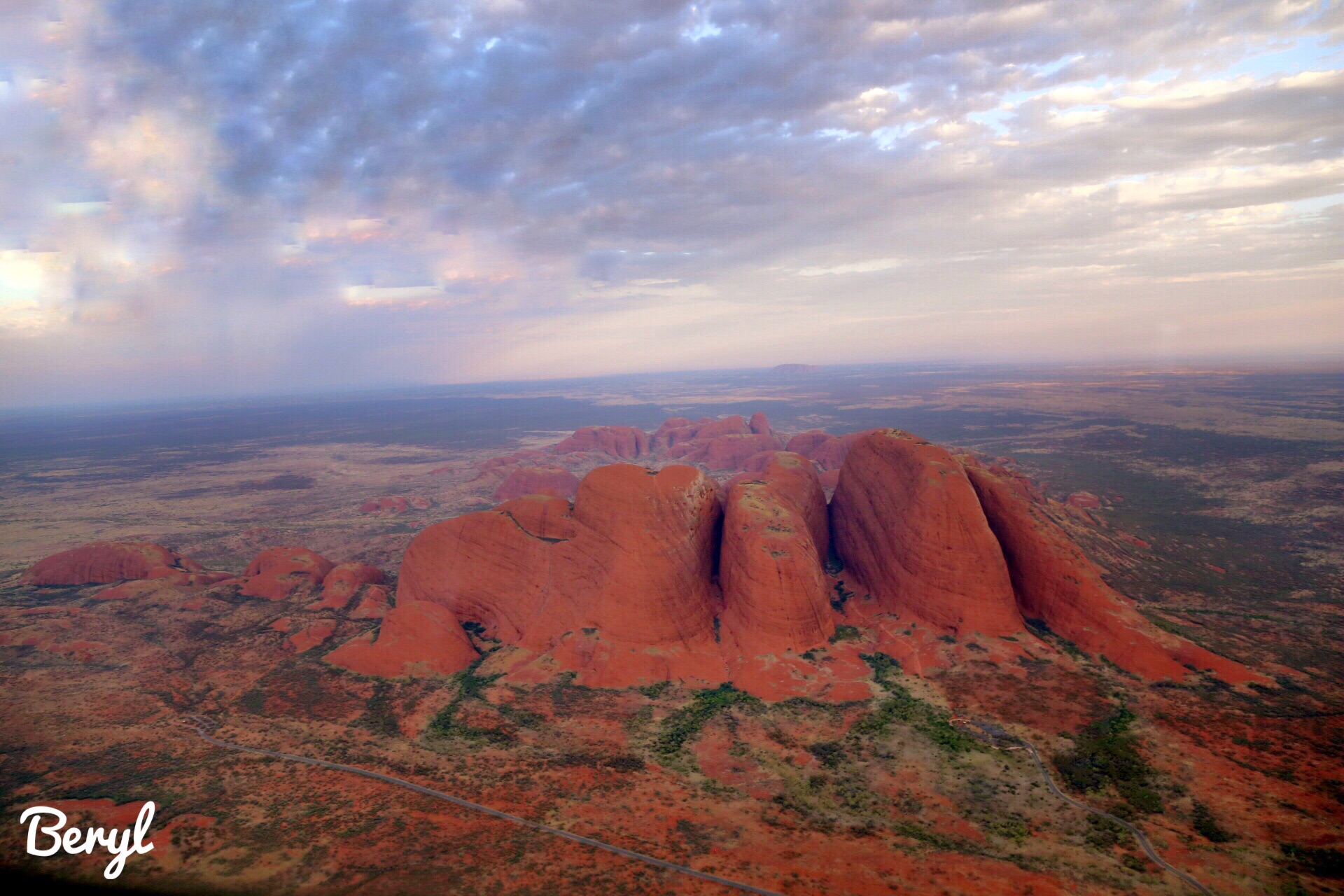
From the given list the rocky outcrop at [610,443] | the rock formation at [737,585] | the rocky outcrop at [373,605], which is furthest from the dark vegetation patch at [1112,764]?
the rocky outcrop at [610,443]

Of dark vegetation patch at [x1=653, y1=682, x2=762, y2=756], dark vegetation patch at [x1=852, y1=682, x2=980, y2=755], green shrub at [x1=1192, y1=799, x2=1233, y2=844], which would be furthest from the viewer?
dark vegetation patch at [x1=653, y1=682, x2=762, y2=756]

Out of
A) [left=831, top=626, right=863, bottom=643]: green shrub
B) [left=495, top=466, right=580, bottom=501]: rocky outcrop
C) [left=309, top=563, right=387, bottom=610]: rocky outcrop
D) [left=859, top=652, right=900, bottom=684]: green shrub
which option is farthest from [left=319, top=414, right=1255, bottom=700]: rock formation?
[left=495, top=466, right=580, bottom=501]: rocky outcrop

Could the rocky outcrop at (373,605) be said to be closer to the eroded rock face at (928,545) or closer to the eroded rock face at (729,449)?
the eroded rock face at (928,545)

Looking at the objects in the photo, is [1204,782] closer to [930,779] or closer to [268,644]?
[930,779]

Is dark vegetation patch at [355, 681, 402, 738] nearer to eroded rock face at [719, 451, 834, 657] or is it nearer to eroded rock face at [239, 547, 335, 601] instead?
eroded rock face at [719, 451, 834, 657]

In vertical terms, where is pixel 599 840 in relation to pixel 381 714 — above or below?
above

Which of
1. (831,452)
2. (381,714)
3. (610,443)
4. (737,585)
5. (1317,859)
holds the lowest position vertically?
(381,714)

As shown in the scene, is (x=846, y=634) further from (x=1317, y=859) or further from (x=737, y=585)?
(x=1317, y=859)

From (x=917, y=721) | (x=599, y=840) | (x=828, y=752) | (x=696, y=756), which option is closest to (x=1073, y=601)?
(x=917, y=721)
